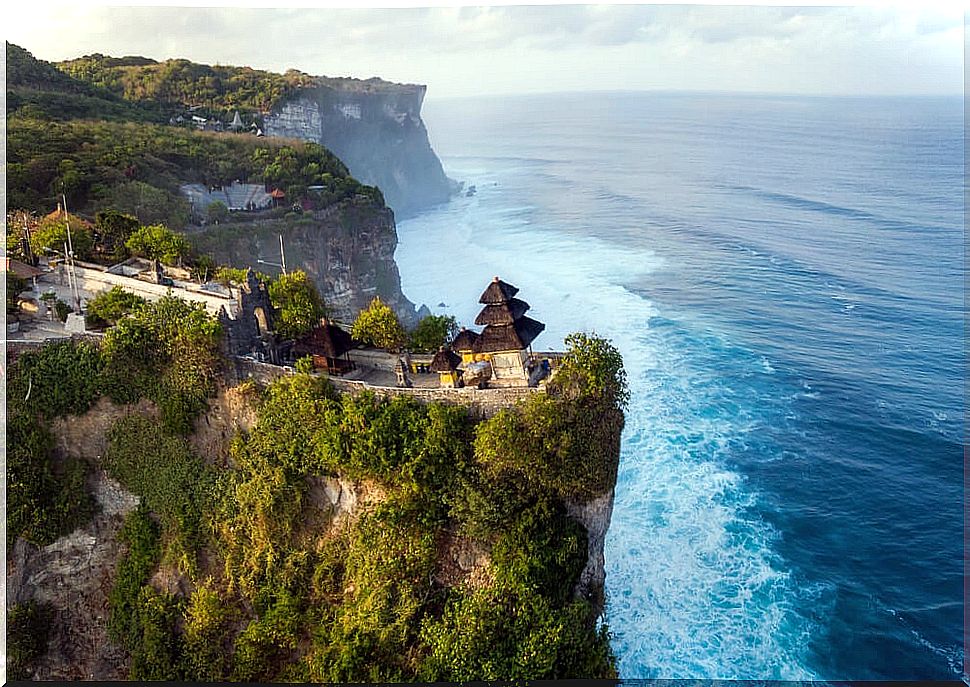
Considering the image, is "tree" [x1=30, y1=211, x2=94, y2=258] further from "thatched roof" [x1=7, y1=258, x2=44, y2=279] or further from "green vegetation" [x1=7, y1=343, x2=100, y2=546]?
"green vegetation" [x1=7, y1=343, x2=100, y2=546]

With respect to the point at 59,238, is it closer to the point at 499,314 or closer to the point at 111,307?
the point at 111,307

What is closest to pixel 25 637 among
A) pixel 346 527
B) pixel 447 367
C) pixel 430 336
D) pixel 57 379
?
pixel 57 379

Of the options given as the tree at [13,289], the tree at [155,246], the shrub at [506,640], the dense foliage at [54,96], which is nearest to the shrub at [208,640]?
the shrub at [506,640]

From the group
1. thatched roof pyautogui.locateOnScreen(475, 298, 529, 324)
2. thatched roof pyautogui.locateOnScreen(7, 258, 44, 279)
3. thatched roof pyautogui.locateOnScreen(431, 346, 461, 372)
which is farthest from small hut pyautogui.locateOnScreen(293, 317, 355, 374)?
thatched roof pyautogui.locateOnScreen(7, 258, 44, 279)

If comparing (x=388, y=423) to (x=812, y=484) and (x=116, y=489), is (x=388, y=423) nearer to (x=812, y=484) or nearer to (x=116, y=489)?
(x=116, y=489)

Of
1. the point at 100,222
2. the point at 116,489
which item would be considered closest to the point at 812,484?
the point at 116,489

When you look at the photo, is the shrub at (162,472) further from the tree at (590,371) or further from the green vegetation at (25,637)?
the tree at (590,371)
